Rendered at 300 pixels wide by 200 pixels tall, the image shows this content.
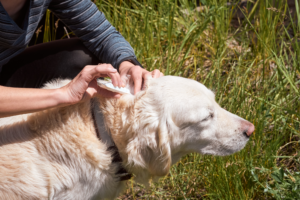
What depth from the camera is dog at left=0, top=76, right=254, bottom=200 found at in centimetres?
160

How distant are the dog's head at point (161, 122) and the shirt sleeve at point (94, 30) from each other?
618mm

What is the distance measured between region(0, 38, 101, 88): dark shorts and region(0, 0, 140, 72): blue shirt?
0.11 metres

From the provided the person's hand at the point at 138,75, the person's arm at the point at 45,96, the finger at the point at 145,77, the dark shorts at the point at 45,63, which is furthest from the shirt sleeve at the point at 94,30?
the person's arm at the point at 45,96

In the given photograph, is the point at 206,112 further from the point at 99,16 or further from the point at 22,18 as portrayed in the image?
the point at 22,18

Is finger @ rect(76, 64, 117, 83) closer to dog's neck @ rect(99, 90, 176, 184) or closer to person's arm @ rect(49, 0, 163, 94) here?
dog's neck @ rect(99, 90, 176, 184)

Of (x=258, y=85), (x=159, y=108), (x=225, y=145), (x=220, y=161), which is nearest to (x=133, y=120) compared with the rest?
(x=159, y=108)

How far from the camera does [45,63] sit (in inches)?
96.5

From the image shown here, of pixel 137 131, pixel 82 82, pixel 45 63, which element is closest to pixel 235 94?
pixel 137 131

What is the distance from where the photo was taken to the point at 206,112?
1731 millimetres

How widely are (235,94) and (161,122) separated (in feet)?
3.92

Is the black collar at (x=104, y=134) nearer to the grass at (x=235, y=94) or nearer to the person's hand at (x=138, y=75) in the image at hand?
the person's hand at (x=138, y=75)

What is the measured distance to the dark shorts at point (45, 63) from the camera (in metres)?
2.39

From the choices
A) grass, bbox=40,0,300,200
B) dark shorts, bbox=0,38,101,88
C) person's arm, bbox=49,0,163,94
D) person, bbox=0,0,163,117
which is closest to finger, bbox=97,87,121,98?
person, bbox=0,0,163,117

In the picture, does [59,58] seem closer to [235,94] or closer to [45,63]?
[45,63]
